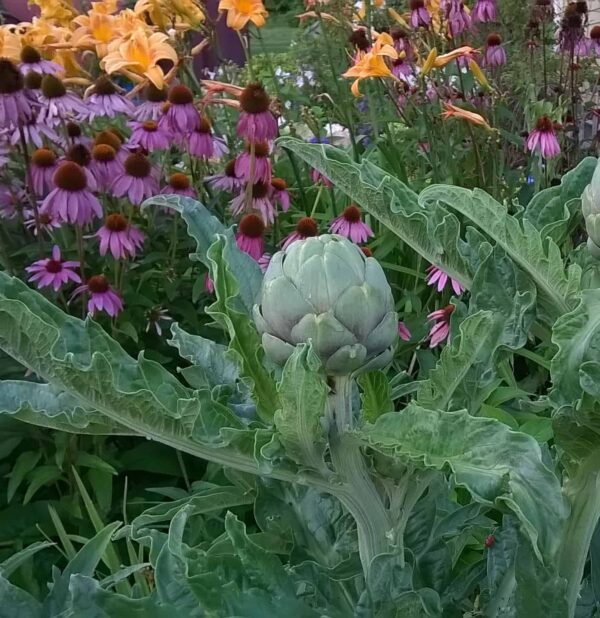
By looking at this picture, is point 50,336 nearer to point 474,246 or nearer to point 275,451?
point 275,451

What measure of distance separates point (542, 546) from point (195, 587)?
0.19 meters

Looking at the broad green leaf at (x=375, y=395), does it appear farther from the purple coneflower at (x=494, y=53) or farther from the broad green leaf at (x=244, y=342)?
the purple coneflower at (x=494, y=53)

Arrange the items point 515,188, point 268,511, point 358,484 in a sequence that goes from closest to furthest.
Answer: point 358,484
point 268,511
point 515,188

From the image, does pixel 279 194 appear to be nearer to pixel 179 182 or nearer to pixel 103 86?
pixel 179 182

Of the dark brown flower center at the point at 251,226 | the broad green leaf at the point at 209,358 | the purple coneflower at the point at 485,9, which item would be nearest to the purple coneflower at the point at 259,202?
the dark brown flower center at the point at 251,226

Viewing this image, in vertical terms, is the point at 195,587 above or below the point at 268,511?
above

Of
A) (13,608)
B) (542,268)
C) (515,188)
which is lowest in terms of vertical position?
(515,188)

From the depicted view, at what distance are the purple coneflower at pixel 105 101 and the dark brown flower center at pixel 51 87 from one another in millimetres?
51

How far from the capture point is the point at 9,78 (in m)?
1.23

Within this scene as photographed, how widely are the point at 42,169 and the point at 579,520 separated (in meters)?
1.02

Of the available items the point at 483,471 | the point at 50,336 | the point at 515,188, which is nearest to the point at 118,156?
the point at 515,188

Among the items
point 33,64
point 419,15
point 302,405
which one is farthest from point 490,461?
point 419,15

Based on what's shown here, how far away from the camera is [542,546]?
0.43 metres

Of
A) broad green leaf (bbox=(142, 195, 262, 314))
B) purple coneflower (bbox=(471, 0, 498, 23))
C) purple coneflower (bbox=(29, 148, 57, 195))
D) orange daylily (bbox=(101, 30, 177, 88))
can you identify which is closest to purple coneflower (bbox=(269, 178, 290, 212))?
orange daylily (bbox=(101, 30, 177, 88))
